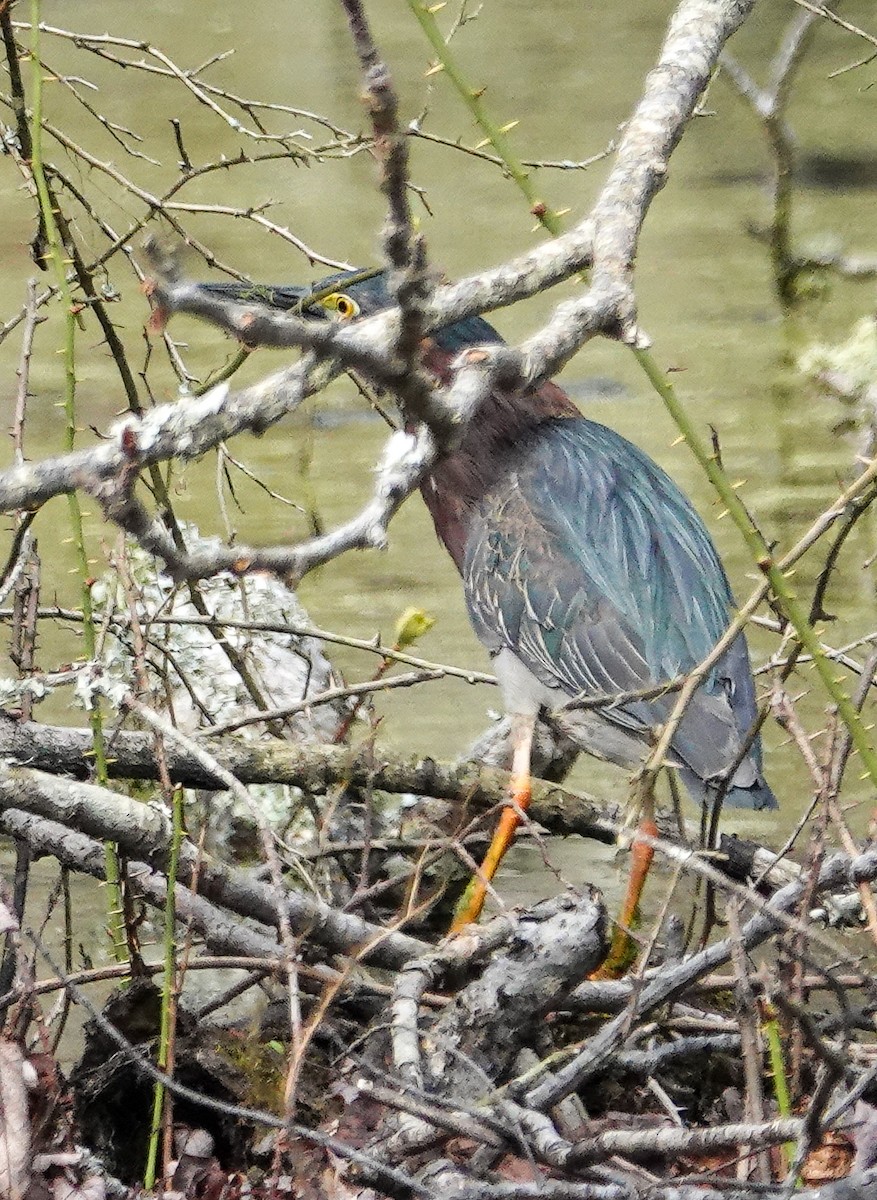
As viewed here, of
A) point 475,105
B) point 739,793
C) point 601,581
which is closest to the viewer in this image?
point 475,105

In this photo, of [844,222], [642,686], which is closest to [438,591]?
[642,686]

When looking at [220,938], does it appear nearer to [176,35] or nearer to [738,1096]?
[738,1096]

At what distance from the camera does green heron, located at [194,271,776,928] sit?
8.55 feet

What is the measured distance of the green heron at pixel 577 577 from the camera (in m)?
2.61

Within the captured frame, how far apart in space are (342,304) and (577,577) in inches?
27.6

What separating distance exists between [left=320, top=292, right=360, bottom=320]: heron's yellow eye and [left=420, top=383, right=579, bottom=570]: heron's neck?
11.9 inches

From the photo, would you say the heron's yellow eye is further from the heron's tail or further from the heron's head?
the heron's tail

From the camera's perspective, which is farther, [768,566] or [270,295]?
[270,295]

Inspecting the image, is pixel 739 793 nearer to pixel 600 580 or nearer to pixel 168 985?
pixel 600 580

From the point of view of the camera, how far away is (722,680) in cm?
260

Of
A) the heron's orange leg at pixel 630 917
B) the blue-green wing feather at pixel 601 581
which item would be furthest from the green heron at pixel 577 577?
the heron's orange leg at pixel 630 917

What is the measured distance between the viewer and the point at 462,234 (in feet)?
18.2

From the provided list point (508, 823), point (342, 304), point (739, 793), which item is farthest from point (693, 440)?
point (342, 304)

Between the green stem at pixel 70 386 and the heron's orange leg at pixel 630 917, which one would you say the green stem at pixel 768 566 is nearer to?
the green stem at pixel 70 386
